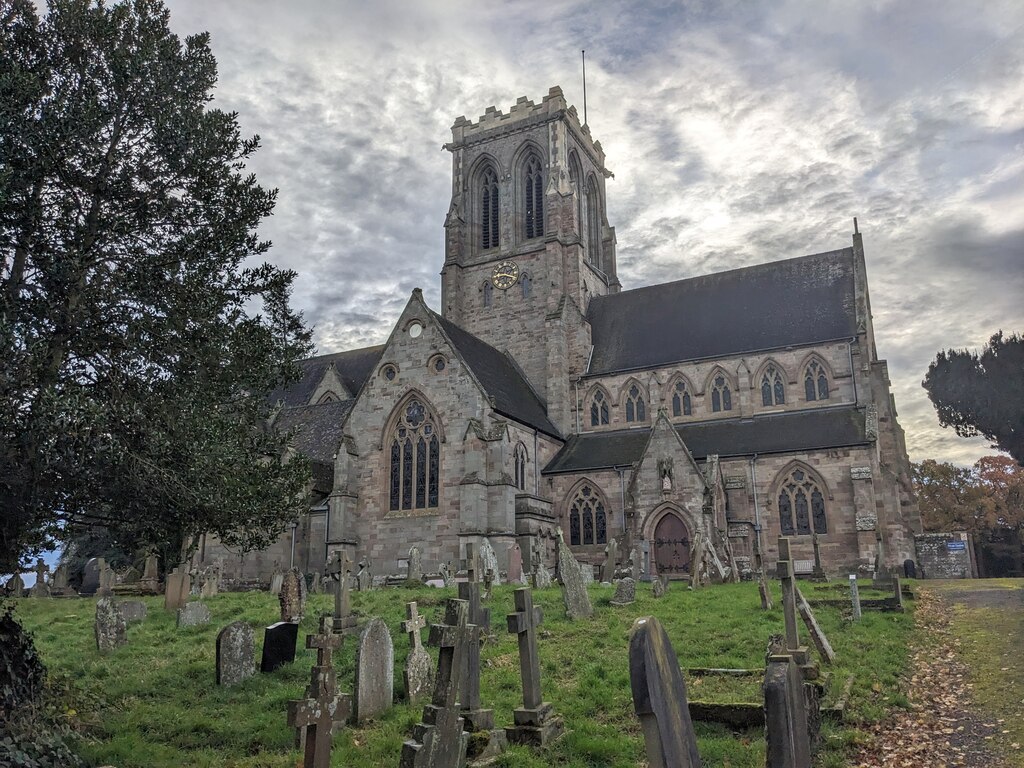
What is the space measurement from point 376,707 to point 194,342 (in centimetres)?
517

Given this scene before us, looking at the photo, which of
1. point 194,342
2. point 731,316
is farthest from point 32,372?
point 731,316

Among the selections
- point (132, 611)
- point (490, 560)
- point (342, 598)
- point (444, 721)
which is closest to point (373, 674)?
point (444, 721)

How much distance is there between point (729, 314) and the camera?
121 feet

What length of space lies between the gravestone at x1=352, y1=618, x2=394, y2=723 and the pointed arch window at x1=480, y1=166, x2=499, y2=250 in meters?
34.5

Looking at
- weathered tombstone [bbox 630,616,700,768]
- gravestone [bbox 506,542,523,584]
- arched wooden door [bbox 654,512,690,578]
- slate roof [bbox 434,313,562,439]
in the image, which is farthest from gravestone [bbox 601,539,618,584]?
weathered tombstone [bbox 630,616,700,768]

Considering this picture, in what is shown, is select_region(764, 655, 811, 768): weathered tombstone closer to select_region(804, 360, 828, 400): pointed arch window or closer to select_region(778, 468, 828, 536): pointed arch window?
select_region(778, 468, 828, 536): pointed arch window

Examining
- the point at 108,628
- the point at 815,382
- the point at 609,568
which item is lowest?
the point at 108,628

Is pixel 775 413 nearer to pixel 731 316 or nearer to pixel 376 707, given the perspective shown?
pixel 731 316

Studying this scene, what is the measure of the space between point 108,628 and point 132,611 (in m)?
3.47

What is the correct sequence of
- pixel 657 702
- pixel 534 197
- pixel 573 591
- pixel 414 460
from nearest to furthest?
1. pixel 657 702
2. pixel 573 591
3. pixel 414 460
4. pixel 534 197

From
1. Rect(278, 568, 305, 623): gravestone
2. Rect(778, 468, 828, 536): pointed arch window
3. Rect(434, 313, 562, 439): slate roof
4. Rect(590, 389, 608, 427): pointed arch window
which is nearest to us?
Rect(278, 568, 305, 623): gravestone

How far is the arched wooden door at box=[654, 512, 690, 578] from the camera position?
92.9ft

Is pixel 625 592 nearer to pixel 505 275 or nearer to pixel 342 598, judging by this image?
pixel 342 598

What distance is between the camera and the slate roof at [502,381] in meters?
31.4
